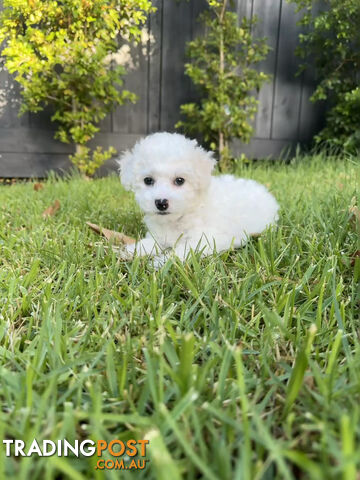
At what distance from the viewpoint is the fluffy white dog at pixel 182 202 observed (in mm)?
1587

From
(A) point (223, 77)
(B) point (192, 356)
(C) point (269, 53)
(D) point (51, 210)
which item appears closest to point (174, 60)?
(A) point (223, 77)

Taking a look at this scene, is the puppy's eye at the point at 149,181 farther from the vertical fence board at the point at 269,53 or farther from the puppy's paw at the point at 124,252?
the vertical fence board at the point at 269,53

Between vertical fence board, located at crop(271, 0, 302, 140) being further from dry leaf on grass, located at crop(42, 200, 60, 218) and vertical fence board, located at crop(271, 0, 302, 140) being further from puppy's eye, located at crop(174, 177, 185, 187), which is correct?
puppy's eye, located at crop(174, 177, 185, 187)

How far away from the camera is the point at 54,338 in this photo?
89 centimetres

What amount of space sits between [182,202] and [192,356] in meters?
0.94

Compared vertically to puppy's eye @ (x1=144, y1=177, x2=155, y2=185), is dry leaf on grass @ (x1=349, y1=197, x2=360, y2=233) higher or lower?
lower

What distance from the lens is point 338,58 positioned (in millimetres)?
4676

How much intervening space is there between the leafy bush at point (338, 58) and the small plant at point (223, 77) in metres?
0.71

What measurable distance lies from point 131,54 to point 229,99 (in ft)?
3.90

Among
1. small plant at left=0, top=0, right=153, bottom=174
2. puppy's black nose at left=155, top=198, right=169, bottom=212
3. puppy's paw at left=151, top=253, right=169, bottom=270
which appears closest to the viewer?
puppy's paw at left=151, top=253, right=169, bottom=270

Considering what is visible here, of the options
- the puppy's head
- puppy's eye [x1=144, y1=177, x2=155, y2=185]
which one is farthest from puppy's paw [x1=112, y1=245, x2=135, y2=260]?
puppy's eye [x1=144, y1=177, x2=155, y2=185]

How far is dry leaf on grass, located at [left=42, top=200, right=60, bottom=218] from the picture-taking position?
7.33 ft

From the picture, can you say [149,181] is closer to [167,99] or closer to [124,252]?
[124,252]

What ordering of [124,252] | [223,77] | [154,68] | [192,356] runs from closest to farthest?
1. [192,356]
2. [124,252]
3. [223,77]
4. [154,68]
